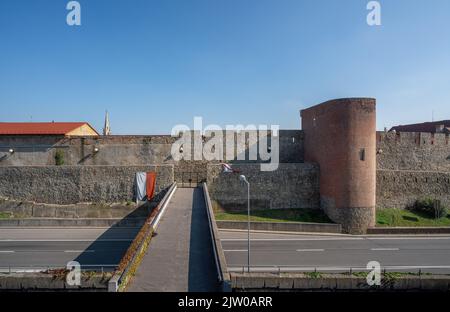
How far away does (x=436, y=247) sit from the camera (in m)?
17.9

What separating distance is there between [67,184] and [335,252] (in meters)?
19.1

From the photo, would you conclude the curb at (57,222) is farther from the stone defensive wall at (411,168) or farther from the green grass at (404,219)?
the stone defensive wall at (411,168)

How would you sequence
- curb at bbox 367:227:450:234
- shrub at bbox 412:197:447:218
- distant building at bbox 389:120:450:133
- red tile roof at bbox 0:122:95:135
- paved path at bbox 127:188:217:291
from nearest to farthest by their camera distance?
paved path at bbox 127:188:217:291
curb at bbox 367:227:450:234
shrub at bbox 412:197:447:218
red tile roof at bbox 0:122:95:135
distant building at bbox 389:120:450:133

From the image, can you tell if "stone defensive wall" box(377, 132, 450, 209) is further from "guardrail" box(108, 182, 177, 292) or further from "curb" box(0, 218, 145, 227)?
"curb" box(0, 218, 145, 227)

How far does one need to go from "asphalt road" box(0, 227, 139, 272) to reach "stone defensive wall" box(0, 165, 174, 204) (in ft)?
12.0

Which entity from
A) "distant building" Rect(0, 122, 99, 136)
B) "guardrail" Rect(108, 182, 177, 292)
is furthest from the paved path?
"distant building" Rect(0, 122, 99, 136)

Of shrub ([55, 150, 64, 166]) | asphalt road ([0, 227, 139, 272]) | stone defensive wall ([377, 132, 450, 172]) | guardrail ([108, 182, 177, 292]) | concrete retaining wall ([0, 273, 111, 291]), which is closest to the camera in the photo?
guardrail ([108, 182, 177, 292])

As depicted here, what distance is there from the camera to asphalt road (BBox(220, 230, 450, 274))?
45.9ft

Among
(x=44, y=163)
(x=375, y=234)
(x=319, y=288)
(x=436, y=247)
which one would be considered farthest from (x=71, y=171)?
(x=436, y=247)

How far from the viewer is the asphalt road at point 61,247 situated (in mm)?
13852

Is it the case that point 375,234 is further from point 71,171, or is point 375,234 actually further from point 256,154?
point 71,171

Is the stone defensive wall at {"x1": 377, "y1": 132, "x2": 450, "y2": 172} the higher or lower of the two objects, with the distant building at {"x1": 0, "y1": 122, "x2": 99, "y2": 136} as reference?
lower

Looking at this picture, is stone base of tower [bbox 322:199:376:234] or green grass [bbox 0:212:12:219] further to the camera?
green grass [bbox 0:212:12:219]

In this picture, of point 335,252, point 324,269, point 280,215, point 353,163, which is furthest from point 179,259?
point 353,163
